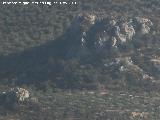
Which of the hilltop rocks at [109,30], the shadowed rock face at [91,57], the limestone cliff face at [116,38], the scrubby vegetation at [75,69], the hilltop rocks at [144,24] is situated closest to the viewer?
the scrubby vegetation at [75,69]

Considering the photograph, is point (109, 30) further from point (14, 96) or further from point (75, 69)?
point (14, 96)

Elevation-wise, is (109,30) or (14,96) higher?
(109,30)

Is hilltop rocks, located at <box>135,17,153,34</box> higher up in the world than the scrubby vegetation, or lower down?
higher up

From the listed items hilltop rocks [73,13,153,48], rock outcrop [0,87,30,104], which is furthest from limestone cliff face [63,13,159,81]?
rock outcrop [0,87,30,104]

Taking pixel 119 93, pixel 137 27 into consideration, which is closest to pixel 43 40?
pixel 137 27

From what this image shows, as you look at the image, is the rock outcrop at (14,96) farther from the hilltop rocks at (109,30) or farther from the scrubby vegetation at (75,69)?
the hilltop rocks at (109,30)

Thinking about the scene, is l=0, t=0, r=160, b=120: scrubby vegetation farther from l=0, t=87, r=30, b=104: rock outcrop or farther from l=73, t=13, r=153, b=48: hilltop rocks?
l=0, t=87, r=30, b=104: rock outcrop

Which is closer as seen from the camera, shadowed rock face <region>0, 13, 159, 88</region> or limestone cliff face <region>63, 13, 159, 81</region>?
shadowed rock face <region>0, 13, 159, 88</region>

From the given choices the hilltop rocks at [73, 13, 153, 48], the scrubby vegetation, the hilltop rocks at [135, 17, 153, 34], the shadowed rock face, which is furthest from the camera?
the hilltop rocks at [135, 17, 153, 34]

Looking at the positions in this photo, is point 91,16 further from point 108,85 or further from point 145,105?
point 145,105

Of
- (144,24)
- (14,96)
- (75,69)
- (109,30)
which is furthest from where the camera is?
(144,24)

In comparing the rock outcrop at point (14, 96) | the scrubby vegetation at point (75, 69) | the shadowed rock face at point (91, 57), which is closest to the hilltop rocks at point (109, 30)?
the shadowed rock face at point (91, 57)

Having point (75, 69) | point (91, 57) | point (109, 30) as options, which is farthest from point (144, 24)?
point (75, 69)
